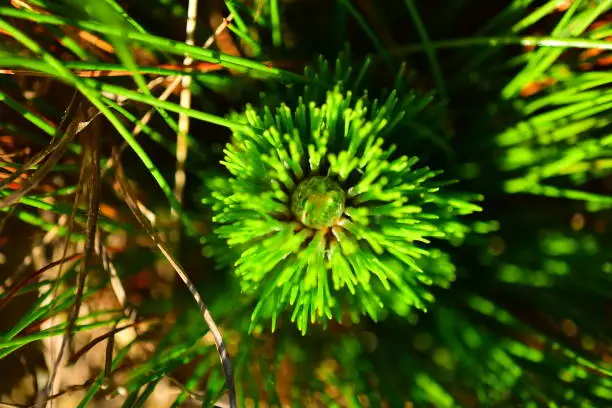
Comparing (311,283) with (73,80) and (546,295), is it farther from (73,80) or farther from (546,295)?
(546,295)

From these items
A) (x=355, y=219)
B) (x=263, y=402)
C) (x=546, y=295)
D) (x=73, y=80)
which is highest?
(x=73, y=80)

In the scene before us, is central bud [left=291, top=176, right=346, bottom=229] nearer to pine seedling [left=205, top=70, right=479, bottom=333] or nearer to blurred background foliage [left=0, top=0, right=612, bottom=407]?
pine seedling [left=205, top=70, right=479, bottom=333]

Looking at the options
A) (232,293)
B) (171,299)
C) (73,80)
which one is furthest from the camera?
(171,299)

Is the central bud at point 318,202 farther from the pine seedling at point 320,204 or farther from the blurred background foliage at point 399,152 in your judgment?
the blurred background foliage at point 399,152

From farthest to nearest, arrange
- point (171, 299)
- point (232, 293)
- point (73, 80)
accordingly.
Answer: point (171, 299)
point (232, 293)
point (73, 80)

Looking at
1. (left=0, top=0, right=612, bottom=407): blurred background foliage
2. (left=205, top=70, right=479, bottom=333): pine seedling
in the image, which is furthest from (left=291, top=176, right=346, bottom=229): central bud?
(left=0, top=0, right=612, bottom=407): blurred background foliage

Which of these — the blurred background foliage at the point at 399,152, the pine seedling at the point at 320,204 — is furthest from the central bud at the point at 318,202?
the blurred background foliage at the point at 399,152

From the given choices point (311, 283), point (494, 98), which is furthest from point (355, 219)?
point (494, 98)

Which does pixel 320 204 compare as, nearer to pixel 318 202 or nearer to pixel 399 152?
pixel 318 202
